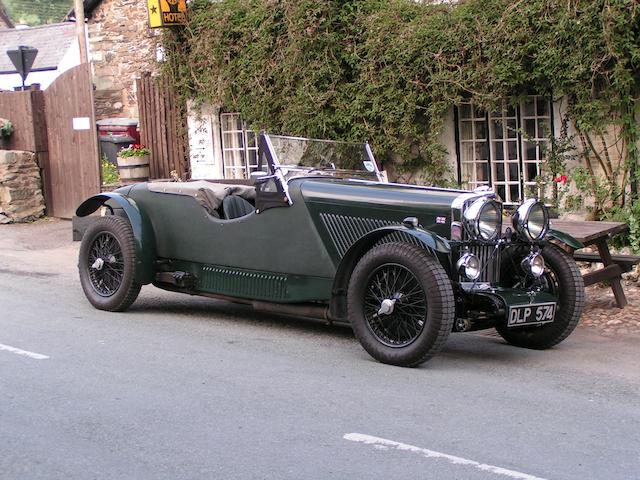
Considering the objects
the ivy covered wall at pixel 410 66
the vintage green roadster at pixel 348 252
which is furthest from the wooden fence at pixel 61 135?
the vintage green roadster at pixel 348 252

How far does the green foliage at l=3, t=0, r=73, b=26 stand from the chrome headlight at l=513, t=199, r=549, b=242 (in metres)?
69.7

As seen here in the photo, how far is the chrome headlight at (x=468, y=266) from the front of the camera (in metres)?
6.63

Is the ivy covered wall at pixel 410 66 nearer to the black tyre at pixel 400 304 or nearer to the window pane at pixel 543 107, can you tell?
the window pane at pixel 543 107

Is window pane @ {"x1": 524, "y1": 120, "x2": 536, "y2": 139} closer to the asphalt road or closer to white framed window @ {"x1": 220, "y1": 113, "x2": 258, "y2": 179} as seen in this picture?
the asphalt road

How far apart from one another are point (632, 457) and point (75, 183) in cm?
1262

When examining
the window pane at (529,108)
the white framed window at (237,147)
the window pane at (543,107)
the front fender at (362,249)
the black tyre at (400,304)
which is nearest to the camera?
the black tyre at (400,304)

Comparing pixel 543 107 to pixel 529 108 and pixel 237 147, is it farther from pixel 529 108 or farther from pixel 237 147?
pixel 237 147

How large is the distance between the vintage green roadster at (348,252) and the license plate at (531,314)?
0.04ft

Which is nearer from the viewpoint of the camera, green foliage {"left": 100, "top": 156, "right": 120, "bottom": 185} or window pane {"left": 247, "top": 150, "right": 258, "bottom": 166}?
window pane {"left": 247, "top": 150, "right": 258, "bottom": 166}

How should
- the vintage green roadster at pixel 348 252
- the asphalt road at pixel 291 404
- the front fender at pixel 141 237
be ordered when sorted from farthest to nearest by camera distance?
the front fender at pixel 141 237
the vintage green roadster at pixel 348 252
the asphalt road at pixel 291 404

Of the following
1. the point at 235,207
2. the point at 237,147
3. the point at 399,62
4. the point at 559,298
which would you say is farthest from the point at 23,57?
the point at 559,298

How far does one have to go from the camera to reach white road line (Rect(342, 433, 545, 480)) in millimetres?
4551

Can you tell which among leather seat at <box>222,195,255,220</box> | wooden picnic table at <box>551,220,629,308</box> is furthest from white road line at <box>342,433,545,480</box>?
wooden picnic table at <box>551,220,629,308</box>

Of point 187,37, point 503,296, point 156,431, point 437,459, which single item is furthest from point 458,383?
point 187,37
